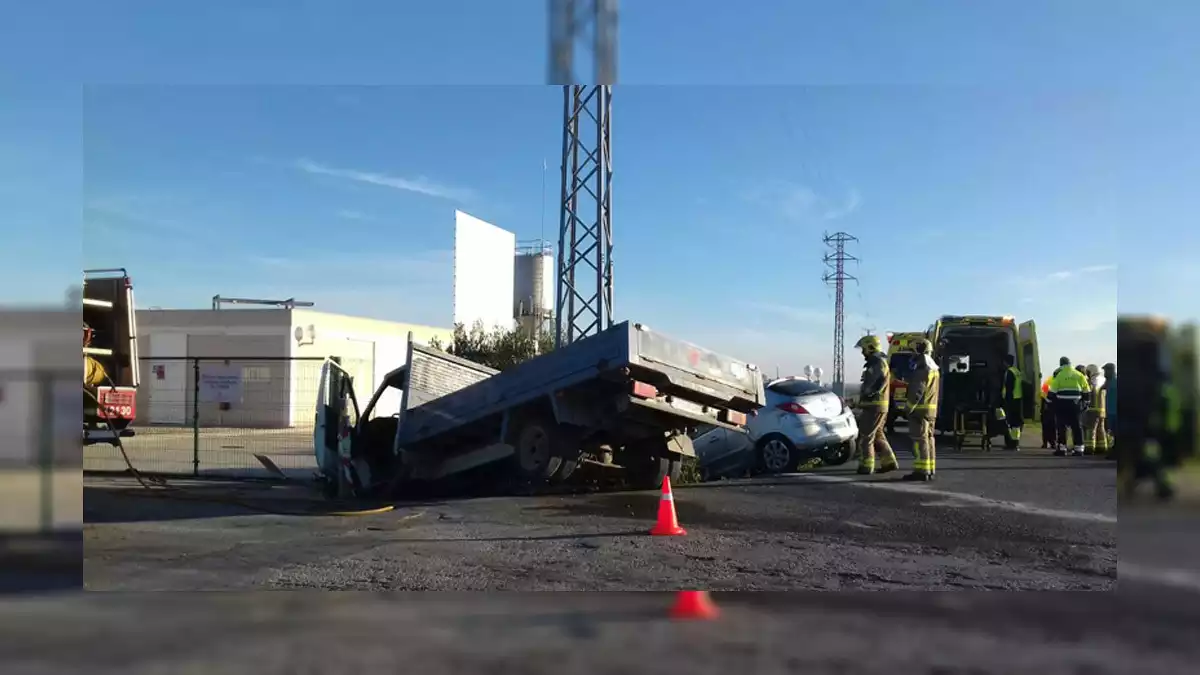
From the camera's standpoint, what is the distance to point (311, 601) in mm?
5824

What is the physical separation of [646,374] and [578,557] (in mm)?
1844

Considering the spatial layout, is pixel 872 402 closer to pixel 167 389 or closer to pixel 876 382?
pixel 876 382

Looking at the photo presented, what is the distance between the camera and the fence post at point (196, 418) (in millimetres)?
11641

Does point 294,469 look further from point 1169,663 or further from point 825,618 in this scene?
point 1169,663

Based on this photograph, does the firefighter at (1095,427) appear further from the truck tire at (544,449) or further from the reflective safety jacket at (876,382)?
the truck tire at (544,449)

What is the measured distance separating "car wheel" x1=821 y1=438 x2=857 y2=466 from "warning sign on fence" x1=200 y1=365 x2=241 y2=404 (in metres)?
8.86

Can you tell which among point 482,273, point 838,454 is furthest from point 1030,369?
point 482,273

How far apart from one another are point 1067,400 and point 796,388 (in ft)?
18.0

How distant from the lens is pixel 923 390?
965 centimetres

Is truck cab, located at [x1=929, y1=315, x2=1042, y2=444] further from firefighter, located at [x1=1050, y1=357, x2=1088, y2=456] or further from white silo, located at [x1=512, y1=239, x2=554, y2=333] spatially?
white silo, located at [x1=512, y1=239, x2=554, y2=333]

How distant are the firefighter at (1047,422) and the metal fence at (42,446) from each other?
43.2ft

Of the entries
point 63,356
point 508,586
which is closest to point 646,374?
point 508,586

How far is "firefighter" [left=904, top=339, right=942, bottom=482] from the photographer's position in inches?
377

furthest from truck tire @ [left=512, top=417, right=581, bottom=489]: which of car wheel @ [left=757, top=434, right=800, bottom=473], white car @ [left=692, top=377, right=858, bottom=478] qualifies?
car wheel @ [left=757, top=434, right=800, bottom=473]
